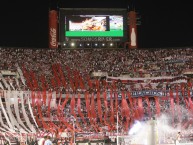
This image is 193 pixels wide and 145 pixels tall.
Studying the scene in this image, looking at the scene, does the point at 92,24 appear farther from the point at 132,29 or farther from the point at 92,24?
the point at 132,29

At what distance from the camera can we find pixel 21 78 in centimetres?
4359

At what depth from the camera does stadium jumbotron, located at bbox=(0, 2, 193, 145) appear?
1517 inches

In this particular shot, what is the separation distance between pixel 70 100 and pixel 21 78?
6.24 metres

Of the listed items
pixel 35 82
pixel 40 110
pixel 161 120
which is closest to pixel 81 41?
pixel 35 82

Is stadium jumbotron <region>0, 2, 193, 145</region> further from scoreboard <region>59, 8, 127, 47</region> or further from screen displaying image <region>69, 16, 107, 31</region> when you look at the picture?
screen displaying image <region>69, 16, 107, 31</region>

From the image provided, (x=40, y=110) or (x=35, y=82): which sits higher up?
(x=35, y=82)

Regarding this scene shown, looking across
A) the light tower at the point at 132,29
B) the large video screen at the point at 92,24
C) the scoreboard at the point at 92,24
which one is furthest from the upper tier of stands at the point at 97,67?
the large video screen at the point at 92,24

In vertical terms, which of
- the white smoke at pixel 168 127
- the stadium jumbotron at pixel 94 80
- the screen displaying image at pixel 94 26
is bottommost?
the white smoke at pixel 168 127

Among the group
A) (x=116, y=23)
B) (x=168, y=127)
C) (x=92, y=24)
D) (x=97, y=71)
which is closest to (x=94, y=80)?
(x=97, y=71)

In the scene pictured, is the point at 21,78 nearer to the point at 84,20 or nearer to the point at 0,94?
the point at 0,94

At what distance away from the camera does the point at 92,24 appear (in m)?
48.3

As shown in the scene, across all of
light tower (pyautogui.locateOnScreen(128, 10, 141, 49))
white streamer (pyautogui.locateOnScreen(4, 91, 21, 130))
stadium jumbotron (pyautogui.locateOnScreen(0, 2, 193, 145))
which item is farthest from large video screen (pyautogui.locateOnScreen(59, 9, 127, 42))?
white streamer (pyautogui.locateOnScreen(4, 91, 21, 130))

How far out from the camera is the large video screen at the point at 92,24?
4822 centimetres

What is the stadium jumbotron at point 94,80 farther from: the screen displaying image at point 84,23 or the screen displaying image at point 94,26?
the screen displaying image at point 84,23
